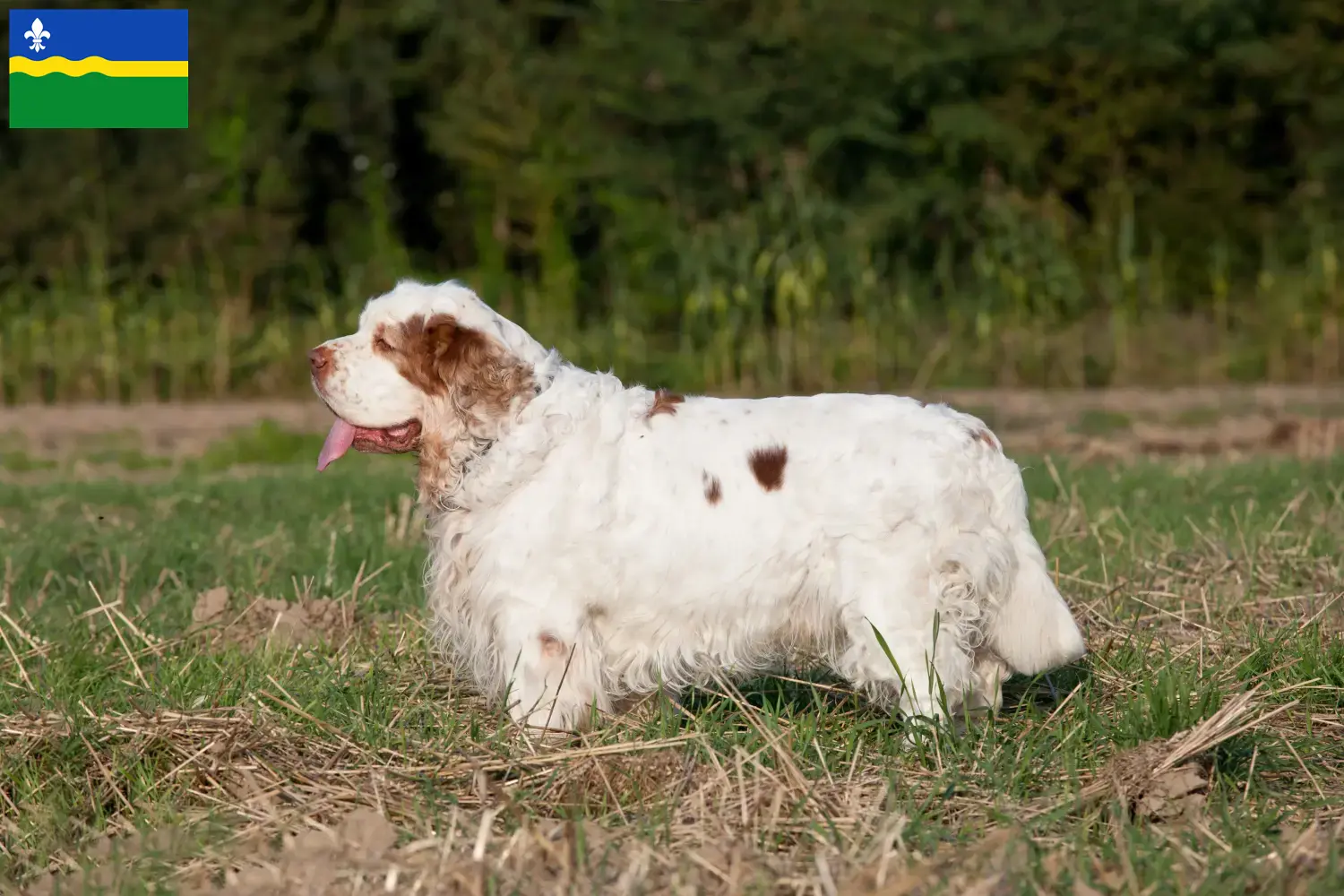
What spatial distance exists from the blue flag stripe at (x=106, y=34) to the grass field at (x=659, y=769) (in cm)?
680

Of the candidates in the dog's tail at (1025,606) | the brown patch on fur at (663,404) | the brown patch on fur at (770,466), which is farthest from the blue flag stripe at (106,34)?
the dog's tail at (1025,606)

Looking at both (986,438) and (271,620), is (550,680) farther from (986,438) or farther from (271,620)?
(271,620)

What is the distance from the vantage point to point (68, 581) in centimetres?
628

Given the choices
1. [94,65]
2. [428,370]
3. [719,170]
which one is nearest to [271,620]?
[428,370]

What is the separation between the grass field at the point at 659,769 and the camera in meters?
3.06

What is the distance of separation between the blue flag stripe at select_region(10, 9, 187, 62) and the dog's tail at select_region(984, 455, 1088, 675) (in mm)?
8803

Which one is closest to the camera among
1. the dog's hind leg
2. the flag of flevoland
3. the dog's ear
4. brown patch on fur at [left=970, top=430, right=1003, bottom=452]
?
the dog's hind leg

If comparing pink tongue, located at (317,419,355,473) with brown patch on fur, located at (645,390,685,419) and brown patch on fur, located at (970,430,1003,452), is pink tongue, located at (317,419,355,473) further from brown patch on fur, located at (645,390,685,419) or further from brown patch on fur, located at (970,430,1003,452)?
brown patch on fur, located at (970,430,1003,452)

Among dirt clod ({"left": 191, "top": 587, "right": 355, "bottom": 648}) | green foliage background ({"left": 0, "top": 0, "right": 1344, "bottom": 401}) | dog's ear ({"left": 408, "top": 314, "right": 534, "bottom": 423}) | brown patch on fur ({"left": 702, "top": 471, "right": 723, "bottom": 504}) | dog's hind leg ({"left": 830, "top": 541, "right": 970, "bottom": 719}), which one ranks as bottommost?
dirt clod ({"left": 191, "top": 587, "right": 355, "bottom": 648})

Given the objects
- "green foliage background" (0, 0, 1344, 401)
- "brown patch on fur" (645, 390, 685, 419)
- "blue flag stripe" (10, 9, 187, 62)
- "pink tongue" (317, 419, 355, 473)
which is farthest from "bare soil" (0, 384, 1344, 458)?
"pink tongue" (317, 419, 355, 473)

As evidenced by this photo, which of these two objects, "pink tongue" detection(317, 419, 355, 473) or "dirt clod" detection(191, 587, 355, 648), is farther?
"dirt clod" detection(191, 587, 355, 648)

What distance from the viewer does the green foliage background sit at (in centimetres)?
1434

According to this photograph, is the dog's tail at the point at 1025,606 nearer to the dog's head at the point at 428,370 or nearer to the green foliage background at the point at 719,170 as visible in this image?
the dog's head at the point at 428,370

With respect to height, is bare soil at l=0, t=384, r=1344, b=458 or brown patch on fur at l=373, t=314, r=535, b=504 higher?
brown patch on fur at l=373, t=314, r=535, b=504
